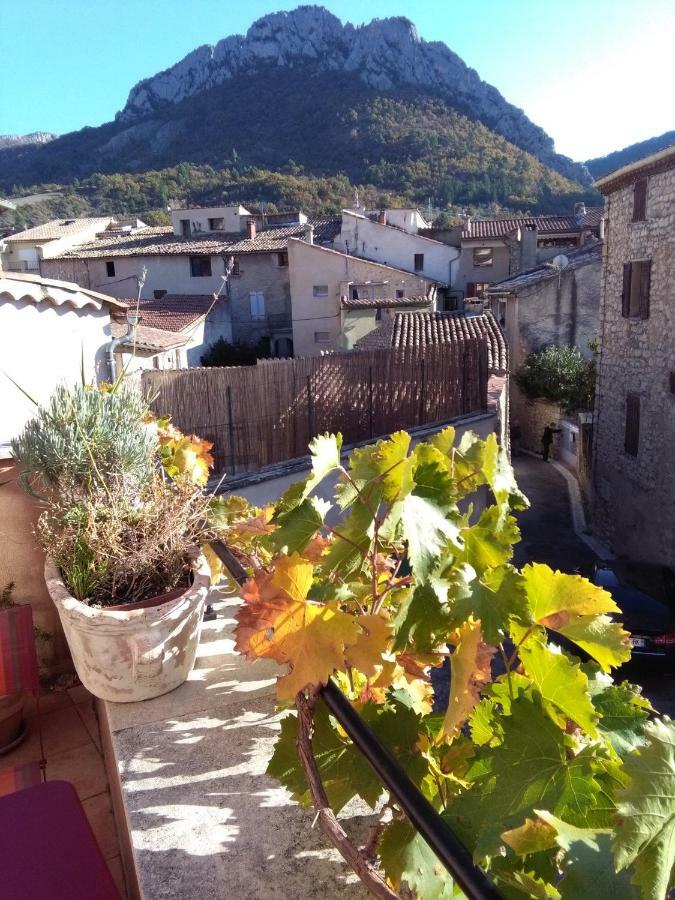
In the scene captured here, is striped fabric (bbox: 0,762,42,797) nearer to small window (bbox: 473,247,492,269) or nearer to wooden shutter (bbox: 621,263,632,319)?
wooden shutter (bbox: 621,263,632,319)

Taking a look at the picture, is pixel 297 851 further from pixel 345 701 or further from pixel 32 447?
pixel 32 447

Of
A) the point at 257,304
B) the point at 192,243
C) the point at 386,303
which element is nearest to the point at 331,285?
the point at 386,303

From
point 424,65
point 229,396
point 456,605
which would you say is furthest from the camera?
point 424,65

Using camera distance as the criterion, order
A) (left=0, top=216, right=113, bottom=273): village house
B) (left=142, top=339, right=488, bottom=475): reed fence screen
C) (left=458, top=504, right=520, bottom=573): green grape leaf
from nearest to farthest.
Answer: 1. (left=458, top=504, right=520, bottom=573): green grape leaf
2. (left=142, top=339, right=488, bottom=475): reed fence screen
3. (left=0, top=216, right=113, bottom=273): village house

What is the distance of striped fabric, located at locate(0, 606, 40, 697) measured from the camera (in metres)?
2.10

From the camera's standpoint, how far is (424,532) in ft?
3.76

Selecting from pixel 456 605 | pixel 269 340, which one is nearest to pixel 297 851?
pixel 456 605

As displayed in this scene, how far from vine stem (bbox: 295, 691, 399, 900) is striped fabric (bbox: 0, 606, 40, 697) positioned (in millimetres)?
1284

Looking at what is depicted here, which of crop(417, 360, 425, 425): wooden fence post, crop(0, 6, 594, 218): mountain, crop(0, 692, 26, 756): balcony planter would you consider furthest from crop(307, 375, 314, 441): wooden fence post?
crop(0, 6, 594, 218): mountain

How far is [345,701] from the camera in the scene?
3.75 feet

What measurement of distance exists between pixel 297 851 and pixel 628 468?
528 inches

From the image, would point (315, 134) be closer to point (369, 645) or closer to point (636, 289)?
point (636, 289)

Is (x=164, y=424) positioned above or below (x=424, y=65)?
below

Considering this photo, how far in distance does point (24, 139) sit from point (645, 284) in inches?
3549
